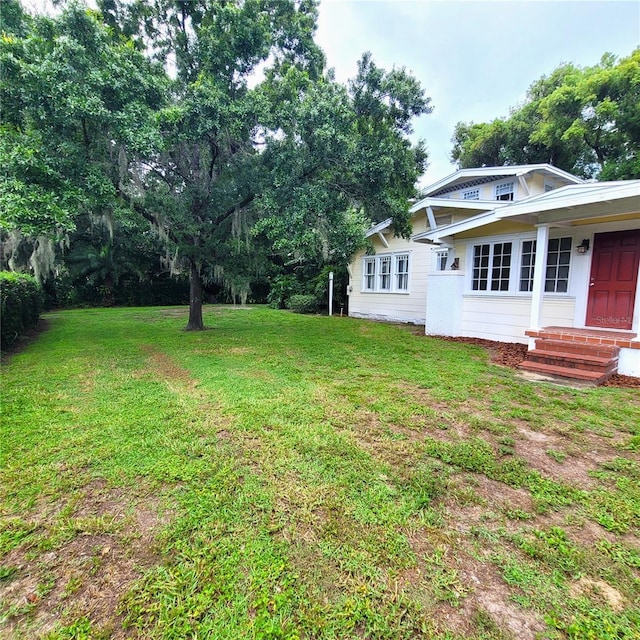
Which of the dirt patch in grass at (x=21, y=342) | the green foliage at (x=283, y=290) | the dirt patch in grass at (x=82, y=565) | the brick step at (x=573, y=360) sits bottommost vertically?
the dirt patch in grass at (x=82, y=565)

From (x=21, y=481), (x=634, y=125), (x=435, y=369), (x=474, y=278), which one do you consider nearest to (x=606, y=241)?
(x=474, y=278)

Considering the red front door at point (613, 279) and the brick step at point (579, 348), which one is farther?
the red front door at point (613, 279)

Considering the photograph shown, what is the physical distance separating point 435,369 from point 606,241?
153 inches

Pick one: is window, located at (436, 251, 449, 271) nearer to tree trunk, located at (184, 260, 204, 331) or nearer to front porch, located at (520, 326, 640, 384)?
front porch, located at (520, 326, 640, 384)

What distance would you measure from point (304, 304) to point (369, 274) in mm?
3290

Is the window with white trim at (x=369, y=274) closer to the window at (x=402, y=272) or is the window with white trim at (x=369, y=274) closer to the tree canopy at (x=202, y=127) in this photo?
the window at (x=402, y=272)

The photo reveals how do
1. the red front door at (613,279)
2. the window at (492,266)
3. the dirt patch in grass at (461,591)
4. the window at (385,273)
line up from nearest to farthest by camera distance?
the dirt patch in grass at (461,591) < the red front door at (613,279) < the window at (492,266) < the window at (385,273)

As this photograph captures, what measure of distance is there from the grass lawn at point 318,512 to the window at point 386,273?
687 centimetres

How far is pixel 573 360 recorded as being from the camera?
496 centimetres

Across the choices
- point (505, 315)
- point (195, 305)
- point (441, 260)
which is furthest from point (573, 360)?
point (195, 305)

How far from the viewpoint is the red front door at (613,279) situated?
5543mm

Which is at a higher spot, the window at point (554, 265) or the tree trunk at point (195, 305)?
the window at point (554, 265)

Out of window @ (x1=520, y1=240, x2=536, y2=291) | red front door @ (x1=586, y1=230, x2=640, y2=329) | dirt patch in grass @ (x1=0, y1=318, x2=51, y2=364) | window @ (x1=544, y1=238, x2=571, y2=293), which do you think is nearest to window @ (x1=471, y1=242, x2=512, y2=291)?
window @ (x1=520, y1=240, x2=536, y2=291)

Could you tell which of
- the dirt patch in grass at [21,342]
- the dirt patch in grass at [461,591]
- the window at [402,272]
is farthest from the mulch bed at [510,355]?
the dirt patch in grass at [21,342]
